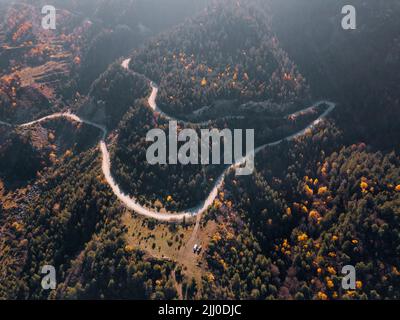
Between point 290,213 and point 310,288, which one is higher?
point 290,213

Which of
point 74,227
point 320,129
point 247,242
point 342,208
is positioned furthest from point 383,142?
point 74,227

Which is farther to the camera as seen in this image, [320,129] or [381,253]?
[320,129]
